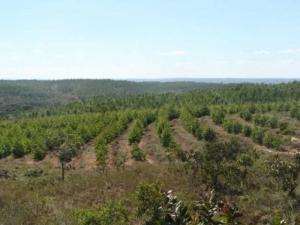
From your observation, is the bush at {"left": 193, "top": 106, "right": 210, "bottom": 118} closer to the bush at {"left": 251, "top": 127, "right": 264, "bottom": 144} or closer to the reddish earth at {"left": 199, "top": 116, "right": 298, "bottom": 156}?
the reddish earth at {"left": 199, "top": 116, "right": 298, "bottom": 156}

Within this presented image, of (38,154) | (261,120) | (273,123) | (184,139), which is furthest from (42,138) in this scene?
(273,123)

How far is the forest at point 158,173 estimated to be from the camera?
70.1 ft

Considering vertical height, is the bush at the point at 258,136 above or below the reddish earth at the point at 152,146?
above

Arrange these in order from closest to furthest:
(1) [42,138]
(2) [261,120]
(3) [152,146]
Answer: (3) [152,146] → (1) [42,138] → (2) [261,120]

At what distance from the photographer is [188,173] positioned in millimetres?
37969

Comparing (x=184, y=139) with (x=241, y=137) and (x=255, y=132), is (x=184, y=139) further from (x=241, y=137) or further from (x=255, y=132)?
(x=255, y=132)

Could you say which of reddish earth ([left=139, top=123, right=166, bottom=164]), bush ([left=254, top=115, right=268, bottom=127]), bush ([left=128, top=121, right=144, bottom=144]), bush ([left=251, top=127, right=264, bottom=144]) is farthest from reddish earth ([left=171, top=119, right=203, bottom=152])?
bush ([left=254, top=115, right=268, bottom=127])

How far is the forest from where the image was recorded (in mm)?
21359

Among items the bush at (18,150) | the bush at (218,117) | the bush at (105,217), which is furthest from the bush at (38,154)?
the bush at (105,217)

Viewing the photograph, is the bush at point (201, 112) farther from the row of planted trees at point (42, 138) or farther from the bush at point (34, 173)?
the bush at point (34, 173)

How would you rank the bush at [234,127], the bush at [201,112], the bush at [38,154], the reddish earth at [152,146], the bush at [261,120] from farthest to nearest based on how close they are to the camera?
the bush at [201,112]
the bush at [261,120]
the bush at [234,127]
the bush at [38,154]
the reddish earth at [152,146]

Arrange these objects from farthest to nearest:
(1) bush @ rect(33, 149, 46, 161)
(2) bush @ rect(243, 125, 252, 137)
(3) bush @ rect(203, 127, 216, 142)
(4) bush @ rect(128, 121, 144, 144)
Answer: (4) bush @ rect(128, 121, 144, 144), (2) bush @ rect(243, 125, 252, 137), (1) bush @ rect(33, 149, 46, 161), (3) bush @ rect(203, 127, 216, 142)

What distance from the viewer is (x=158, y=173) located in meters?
38.2

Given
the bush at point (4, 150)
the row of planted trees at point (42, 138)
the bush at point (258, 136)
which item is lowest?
the bush at point (4, 150)
